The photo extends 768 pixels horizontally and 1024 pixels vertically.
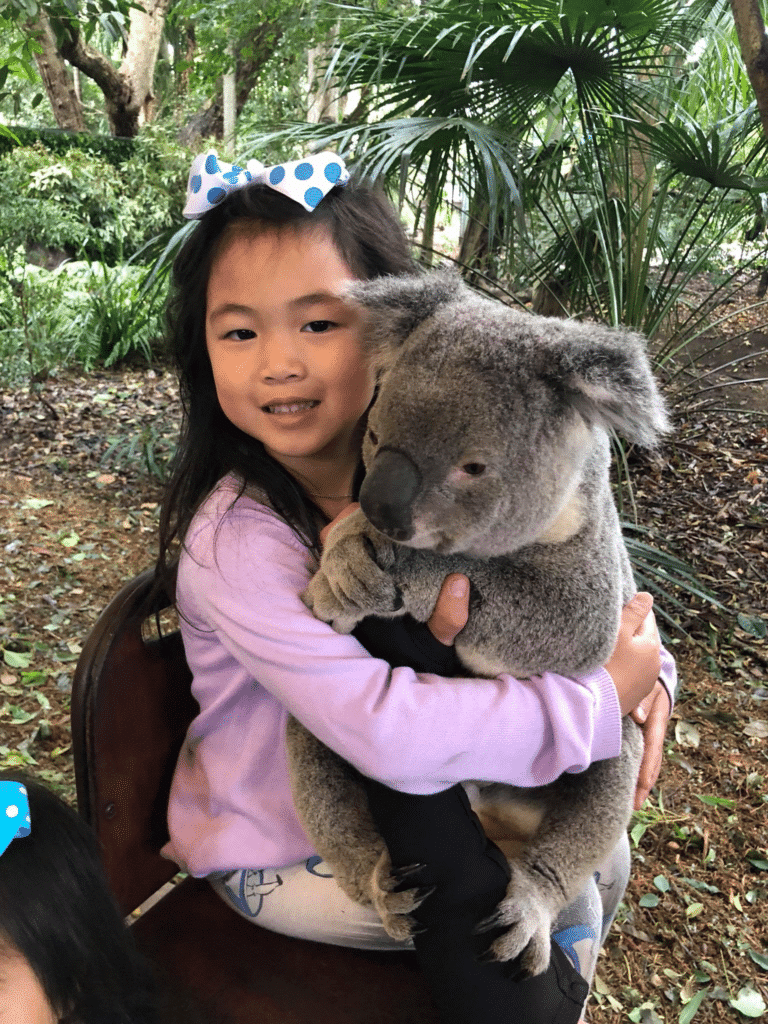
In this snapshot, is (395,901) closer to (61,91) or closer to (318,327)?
(318,327)

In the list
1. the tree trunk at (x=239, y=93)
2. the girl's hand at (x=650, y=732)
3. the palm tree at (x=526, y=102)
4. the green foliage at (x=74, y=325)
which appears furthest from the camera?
the tree trunk at (x=239, y=93)

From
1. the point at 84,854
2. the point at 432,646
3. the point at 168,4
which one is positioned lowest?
the point at 84,854

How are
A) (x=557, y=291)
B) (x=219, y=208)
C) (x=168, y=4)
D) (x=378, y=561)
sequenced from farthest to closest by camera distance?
(x=168, y=4)
(x=557, y=291)
(x=219, y=208)
(x=378, y=561)

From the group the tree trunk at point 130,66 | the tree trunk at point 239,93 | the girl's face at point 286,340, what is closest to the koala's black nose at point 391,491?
the girl's face at point 286,340

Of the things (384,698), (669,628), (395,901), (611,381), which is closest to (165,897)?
(395,901)

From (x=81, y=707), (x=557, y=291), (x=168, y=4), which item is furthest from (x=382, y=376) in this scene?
(x=168, y=4)

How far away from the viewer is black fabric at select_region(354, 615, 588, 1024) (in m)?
1.06

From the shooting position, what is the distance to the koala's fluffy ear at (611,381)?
981mm

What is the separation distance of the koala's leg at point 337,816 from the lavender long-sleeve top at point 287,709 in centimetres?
9

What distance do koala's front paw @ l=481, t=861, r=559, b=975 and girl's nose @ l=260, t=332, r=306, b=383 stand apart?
793 mm

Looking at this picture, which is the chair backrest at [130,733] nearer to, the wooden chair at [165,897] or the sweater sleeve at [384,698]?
the wooden chair at [165,897]

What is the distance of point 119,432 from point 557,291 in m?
2.60

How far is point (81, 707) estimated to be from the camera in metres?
1.25

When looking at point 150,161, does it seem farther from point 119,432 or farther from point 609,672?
point 609,672
